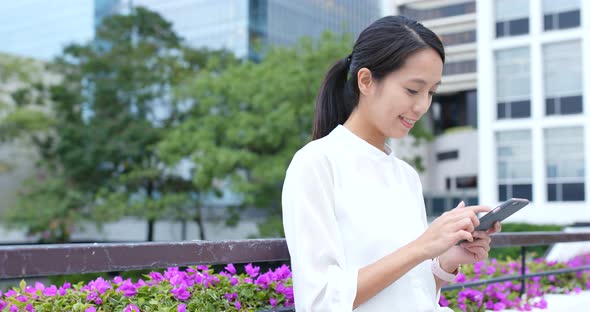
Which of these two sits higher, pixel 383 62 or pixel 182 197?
pixel 383 62

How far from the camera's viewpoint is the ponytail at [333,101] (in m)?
2.07

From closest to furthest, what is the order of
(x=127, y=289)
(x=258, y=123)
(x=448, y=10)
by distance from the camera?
1. (x=127, y=289)
2. (x=258, y=123)
3. (x=448, y=10)

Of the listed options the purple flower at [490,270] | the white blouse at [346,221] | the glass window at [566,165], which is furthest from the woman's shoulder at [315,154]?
the glass window at [566,165]

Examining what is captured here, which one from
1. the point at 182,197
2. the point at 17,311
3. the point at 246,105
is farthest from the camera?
the point at 182,197

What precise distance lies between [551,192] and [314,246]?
2027 centimetres

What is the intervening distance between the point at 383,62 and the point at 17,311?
1.17 m

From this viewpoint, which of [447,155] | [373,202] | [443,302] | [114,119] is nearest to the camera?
[373,202]

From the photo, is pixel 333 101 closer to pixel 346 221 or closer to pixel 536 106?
pixel 346 221

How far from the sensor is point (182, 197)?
22781 mm

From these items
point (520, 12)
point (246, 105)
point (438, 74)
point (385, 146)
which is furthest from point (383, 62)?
point (520, 12)

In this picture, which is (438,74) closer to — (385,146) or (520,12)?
(385,146)

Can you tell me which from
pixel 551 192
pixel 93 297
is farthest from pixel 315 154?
pixel 551 192

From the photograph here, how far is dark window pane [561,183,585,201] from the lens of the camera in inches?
790

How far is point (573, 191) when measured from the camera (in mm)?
20172
